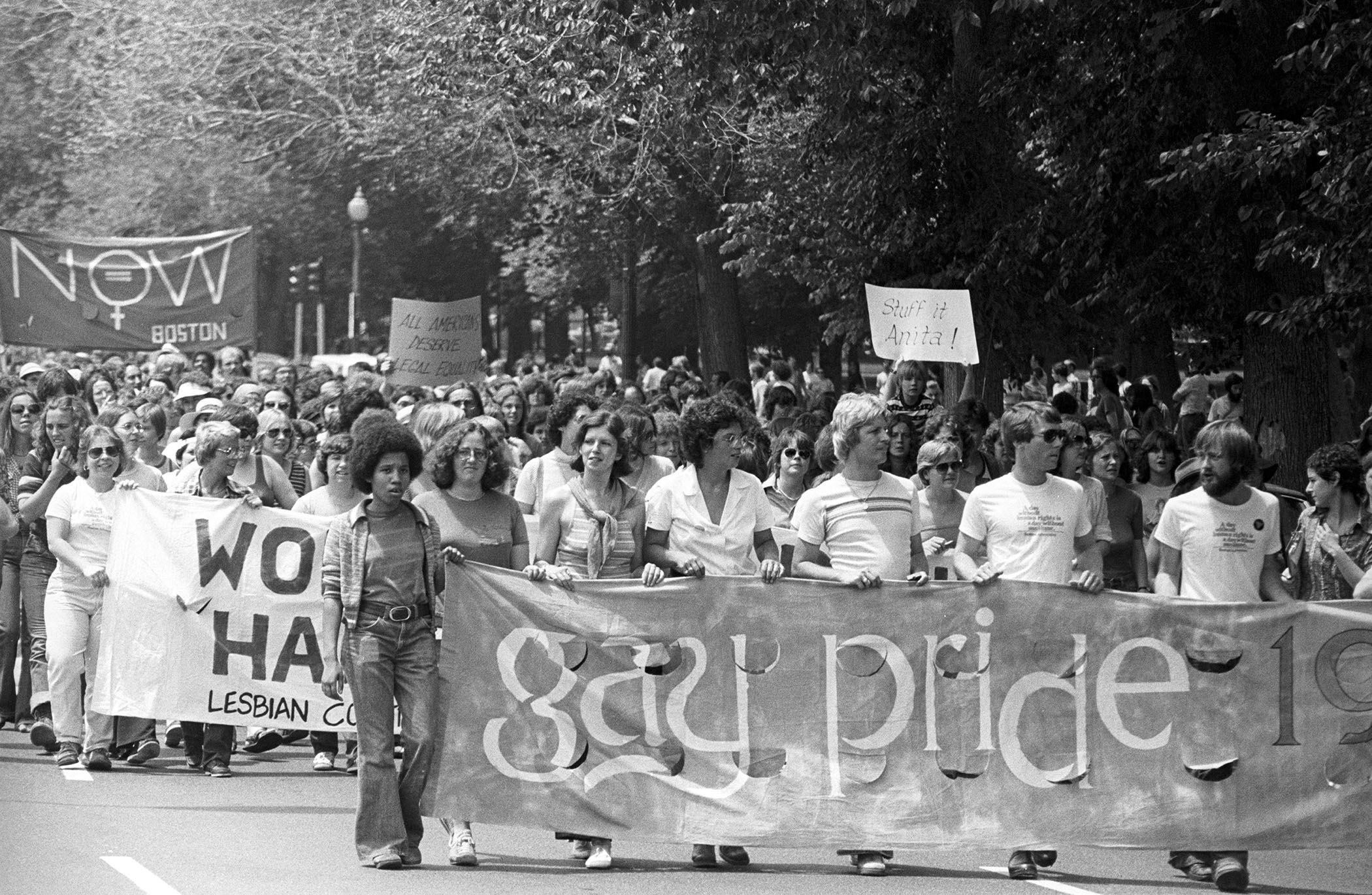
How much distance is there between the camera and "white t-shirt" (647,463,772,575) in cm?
840

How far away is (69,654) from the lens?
Result: 34.4 feet

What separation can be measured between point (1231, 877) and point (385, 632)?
3.12 meters

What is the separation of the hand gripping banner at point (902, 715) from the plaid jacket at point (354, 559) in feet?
0.68

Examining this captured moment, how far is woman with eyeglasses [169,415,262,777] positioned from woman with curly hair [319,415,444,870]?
7.86 feet

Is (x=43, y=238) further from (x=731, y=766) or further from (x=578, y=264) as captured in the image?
(x=578, y=264)

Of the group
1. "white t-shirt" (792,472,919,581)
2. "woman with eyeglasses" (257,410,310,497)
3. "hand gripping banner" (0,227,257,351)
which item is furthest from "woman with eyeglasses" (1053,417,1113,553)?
"hand gripping banner" (0,227,257,351)

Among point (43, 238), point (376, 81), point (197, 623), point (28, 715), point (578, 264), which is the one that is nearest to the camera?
point (197, 623)

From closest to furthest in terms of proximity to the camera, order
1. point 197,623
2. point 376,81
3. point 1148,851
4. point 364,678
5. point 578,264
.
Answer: point 364,678
point 1148,851
point 197,623
point 376,81
point 578,264

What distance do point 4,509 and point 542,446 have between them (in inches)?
189

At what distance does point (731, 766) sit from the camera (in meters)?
8.19

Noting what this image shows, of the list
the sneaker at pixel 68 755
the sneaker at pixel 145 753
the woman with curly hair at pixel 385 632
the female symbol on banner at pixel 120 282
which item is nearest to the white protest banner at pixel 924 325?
the female symbol on banner at pixel 120 282

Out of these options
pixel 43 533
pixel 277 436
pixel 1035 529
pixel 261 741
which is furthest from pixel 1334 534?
pixel 43 533

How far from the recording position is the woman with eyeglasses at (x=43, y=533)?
10.9 metres

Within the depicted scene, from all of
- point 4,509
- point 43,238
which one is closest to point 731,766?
point 4,509
